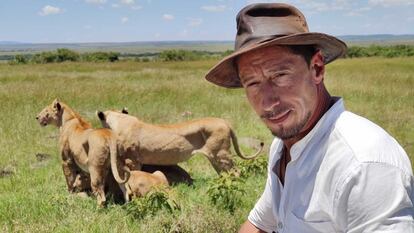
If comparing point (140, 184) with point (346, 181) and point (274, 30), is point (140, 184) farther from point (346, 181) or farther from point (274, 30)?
point (346, 181)

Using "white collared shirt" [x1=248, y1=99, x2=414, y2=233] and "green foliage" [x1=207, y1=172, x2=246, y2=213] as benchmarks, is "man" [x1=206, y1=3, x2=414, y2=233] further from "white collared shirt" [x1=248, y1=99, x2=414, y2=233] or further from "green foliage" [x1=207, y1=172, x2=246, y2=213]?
"green foliage" [x1=207, y1=172, x2=246, y2=213]

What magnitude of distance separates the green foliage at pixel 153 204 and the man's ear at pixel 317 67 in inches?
132

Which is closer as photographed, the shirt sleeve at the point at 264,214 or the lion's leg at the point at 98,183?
the shirt sleeve at the point at 264,214

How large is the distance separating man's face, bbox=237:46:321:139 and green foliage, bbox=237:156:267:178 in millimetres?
4593

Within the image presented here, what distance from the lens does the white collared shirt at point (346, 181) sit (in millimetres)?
1673

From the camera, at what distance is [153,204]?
5.29m

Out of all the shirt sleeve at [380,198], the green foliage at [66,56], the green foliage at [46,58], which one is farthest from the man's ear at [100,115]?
the green foliage at [66,56]

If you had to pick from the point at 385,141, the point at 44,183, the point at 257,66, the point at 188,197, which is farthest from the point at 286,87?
the point at 44,183

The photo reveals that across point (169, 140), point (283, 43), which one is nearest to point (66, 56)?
point (169, 140)

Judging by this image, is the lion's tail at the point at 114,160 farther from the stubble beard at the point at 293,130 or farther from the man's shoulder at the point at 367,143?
the man's shoulder at the point at 367,143

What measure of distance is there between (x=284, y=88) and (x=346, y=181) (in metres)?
0.49

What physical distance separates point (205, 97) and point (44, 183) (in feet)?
33.2

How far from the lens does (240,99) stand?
16547 millimetres

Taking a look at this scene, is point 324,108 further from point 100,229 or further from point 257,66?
point 100,229
